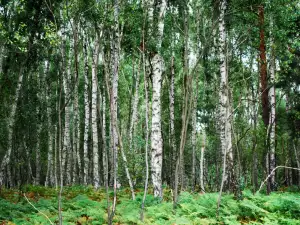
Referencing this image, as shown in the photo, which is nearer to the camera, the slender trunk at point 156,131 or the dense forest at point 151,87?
the dense forest at point 151,87

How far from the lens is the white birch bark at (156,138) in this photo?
980 cm

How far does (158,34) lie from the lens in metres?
10.3

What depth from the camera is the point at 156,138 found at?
9.95 meters

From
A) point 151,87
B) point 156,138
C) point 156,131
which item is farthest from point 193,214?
point 151,87

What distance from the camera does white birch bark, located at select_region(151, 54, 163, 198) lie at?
9.80 meters

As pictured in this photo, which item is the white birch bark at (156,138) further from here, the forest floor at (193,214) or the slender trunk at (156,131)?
the forest floor at (193,214)

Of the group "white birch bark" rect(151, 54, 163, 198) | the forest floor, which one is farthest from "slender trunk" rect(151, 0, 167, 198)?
the forest floor

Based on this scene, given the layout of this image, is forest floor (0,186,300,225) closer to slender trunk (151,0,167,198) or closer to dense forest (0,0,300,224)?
dense forest (0,0,300,224)

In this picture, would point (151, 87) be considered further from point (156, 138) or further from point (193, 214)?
point (193, 214)

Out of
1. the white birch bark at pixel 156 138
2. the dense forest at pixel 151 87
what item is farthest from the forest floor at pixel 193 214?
the white birch bark at pixel 156 138

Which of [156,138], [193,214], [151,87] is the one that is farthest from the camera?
[151,87]

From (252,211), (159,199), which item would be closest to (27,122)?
(159,199)

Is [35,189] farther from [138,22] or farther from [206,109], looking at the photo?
[206,109]

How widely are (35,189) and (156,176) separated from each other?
5.86 meters
